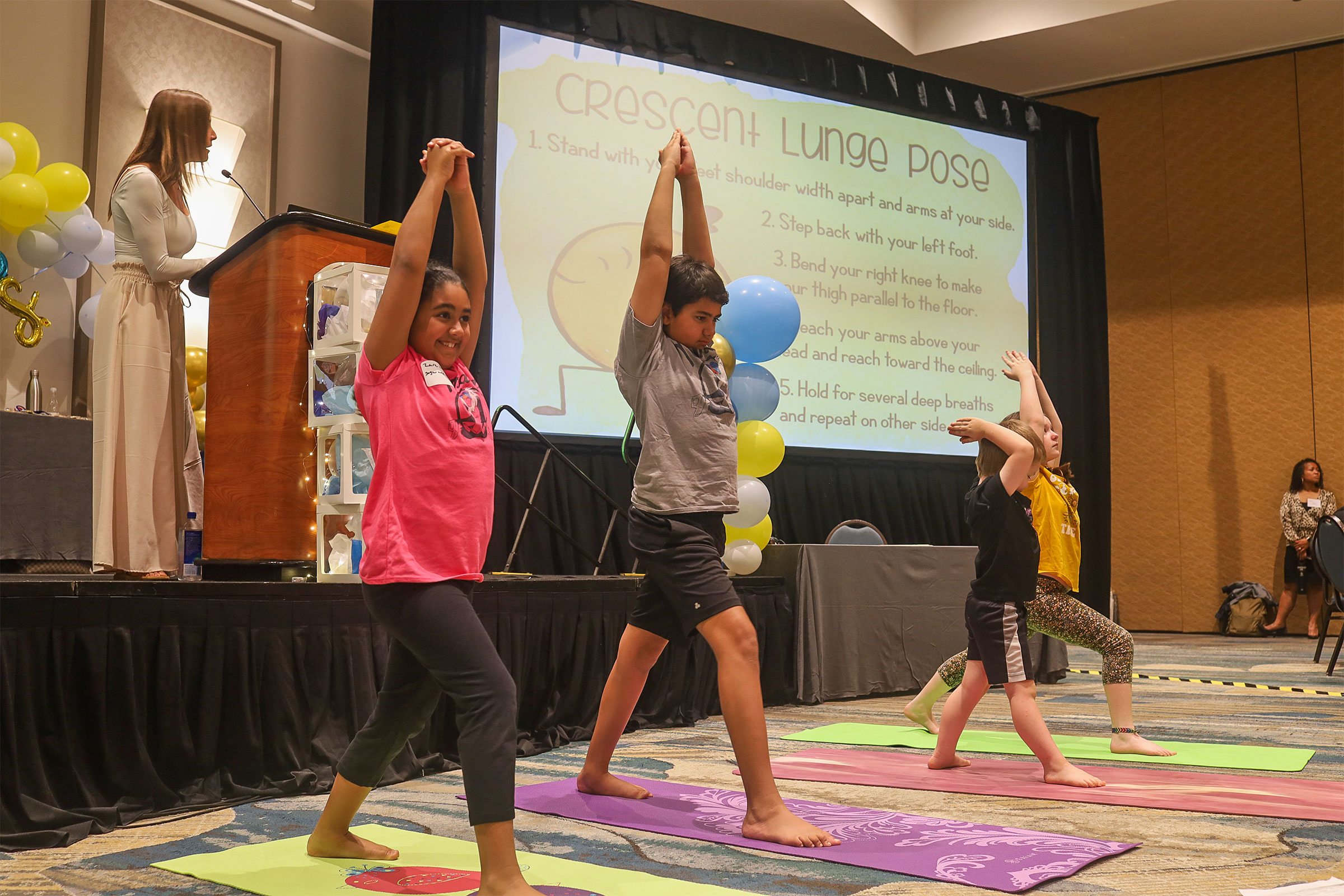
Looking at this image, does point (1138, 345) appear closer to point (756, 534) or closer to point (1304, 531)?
point (1304, 531)

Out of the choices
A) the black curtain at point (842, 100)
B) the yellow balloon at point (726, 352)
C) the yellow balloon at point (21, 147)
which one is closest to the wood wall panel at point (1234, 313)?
the black curtain at point (842, 100)

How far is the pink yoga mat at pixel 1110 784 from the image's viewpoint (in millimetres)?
2377

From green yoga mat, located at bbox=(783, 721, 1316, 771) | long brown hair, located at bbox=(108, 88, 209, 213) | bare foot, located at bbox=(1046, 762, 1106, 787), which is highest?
long brown hair, located at bbox=(108, 88, 209, 213)

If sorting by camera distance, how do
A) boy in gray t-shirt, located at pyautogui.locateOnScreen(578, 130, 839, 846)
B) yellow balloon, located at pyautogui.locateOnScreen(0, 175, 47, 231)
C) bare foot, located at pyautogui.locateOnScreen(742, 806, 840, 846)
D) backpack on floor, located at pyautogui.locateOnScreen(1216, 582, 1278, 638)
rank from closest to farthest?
bare foot, located at pyautogui.locateOnScreen(742, 806, 840, 846)
boy in gray t-shirt, located at pyautogui.locateOnScreen(578, 130, 839, 846)
yellow balloon, located at pyautogui.locateOnScreen(0, 175, 47, 231)
backpack on floor, located at pyautogui.locateOnScreen(1216, 582, 1278, 638)

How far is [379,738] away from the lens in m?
1.85

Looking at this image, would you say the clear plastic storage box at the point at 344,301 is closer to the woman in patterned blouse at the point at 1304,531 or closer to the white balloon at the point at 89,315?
the white balloon at the point at 89,315

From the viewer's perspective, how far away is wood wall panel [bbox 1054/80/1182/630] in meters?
Answer: 9.48

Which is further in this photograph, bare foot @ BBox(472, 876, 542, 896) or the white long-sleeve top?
the white long-sleeve top

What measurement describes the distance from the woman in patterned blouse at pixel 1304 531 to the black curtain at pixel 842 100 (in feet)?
5.25

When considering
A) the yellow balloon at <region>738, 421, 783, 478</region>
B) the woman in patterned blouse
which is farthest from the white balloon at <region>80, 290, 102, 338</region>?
the woman in patterned blouse

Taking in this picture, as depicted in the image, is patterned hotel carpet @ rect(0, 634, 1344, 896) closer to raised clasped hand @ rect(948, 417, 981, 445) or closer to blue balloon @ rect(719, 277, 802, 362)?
raised clasped hand @ rect(948, 417, 981, 445)

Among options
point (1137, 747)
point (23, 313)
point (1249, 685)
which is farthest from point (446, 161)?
point (1249, 685)

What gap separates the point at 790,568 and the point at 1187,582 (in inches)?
241

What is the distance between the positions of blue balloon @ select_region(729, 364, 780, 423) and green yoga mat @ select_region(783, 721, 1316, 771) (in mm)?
1483
